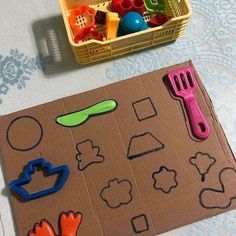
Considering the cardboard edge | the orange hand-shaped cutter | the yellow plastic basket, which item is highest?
the yellow plastic basket

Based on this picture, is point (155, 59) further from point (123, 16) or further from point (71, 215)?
point (71, 215)

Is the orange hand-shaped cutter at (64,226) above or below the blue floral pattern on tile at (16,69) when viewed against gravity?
below

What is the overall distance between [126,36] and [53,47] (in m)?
0.16

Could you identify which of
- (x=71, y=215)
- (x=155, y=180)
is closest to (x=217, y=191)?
(x=155, y=180)

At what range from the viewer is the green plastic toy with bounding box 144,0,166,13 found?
→ 799mm

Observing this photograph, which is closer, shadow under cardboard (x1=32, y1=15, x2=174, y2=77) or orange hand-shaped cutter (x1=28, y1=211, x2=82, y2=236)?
orange hand-shaped cutter (x1=28, y1=211, x2=82, y2=236)

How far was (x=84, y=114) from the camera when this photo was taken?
0.75 meters

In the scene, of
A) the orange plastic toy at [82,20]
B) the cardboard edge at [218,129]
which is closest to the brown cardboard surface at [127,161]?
the cardboard edge at [218,129]

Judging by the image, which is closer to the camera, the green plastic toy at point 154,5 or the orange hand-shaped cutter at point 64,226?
the orange hand-shaped cutter at point 64,226

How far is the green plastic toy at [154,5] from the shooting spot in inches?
31.5

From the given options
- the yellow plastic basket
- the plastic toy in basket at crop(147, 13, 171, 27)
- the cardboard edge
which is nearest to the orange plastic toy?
the yellow plastic basket

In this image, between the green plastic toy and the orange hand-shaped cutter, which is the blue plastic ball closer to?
the green plastic toy

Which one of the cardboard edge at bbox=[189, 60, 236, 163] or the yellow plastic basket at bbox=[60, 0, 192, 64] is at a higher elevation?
the yellow plastic basket at bbox=[60, 0, 192, 64]

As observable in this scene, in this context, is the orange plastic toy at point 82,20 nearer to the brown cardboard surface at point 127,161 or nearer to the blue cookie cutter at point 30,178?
the brown cardboard surface at point 127,161
